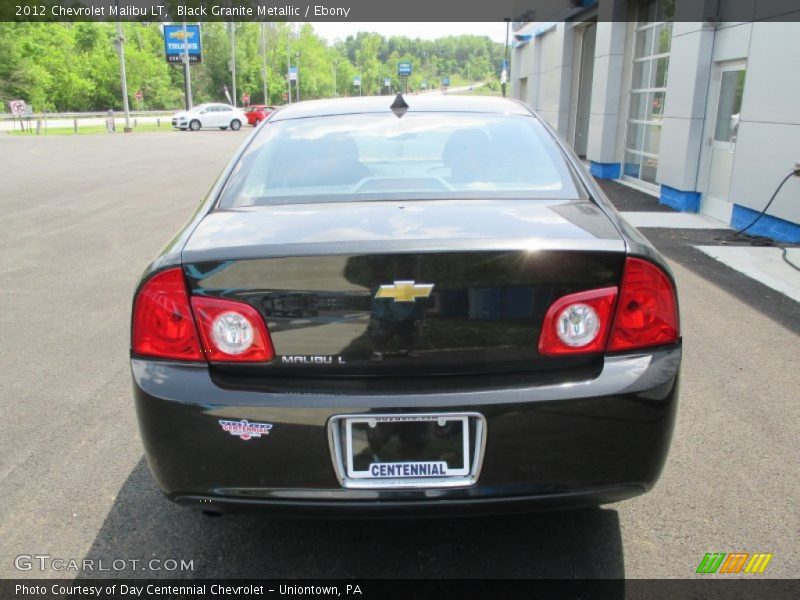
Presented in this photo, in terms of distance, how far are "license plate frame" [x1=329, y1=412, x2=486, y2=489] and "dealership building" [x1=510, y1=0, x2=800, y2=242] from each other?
289 inches

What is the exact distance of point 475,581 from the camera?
2482mm

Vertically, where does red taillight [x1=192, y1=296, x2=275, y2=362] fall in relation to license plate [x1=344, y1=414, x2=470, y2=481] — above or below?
Answer: above

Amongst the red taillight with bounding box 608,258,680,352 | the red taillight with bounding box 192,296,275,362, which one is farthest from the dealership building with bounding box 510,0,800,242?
the red taillight with bounding box 192,296,275,362

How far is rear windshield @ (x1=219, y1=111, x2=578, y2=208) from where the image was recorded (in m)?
2.83

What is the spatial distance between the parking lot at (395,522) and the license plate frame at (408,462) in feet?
1.86

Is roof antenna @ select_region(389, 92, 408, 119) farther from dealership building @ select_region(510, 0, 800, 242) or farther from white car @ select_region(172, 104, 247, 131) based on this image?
white car @ select_region(172, 104, 247, 131)

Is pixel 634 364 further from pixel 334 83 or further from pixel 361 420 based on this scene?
pixel 334 83

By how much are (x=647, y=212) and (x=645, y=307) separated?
30.8ft

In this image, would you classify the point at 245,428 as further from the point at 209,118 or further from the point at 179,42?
the point at 179,42

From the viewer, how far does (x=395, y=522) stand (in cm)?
287

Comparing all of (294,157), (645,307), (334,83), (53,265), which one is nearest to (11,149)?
(53,265)

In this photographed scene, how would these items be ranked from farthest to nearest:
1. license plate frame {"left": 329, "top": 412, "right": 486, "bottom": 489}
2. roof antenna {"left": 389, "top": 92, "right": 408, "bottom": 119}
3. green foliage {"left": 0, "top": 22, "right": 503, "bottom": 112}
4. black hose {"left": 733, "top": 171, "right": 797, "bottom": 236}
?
green foliage {"left": 0, "top": 22, "right": 503, "bottom": 112}
black hose {"left": 733, "top": 171, "right": 797, "bottom": 236}
roof antenna {"left": 389, "top": 92, "right": 408, "bottom": 119}
license plate frame {"left": 329, "top": 412, "right": 486, "bottom": 489}

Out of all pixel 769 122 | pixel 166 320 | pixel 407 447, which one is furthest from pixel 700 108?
pixel 166 320

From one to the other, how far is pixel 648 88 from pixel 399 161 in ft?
39.8
